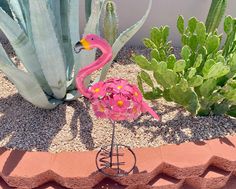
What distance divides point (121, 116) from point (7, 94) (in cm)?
71

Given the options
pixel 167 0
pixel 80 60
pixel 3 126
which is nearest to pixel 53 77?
pixel 80 60

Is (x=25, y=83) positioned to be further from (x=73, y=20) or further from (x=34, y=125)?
(x=73, y=20)

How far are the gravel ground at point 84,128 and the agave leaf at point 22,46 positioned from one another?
0.12m

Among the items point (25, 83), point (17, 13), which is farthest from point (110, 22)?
point (25, 83)

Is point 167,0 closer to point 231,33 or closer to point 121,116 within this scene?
point 231,33

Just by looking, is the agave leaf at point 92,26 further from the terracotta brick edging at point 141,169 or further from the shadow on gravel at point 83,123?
the terracotta brick edging at point 141,169

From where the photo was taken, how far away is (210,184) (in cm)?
157

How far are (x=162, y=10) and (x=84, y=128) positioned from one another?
0.84 meters

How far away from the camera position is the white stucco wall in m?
2.16

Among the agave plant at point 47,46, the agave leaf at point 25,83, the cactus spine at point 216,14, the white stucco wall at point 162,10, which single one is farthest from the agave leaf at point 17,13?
the cactus spine at point 216,14

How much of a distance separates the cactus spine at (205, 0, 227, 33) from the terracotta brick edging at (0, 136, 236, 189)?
0.59 meters

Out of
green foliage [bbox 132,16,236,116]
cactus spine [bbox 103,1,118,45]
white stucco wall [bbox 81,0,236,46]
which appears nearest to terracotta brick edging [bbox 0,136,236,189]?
green foliage [bbox 132,16,236,116]

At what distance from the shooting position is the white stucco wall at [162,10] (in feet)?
7.10

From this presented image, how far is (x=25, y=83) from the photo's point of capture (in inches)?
59.1
